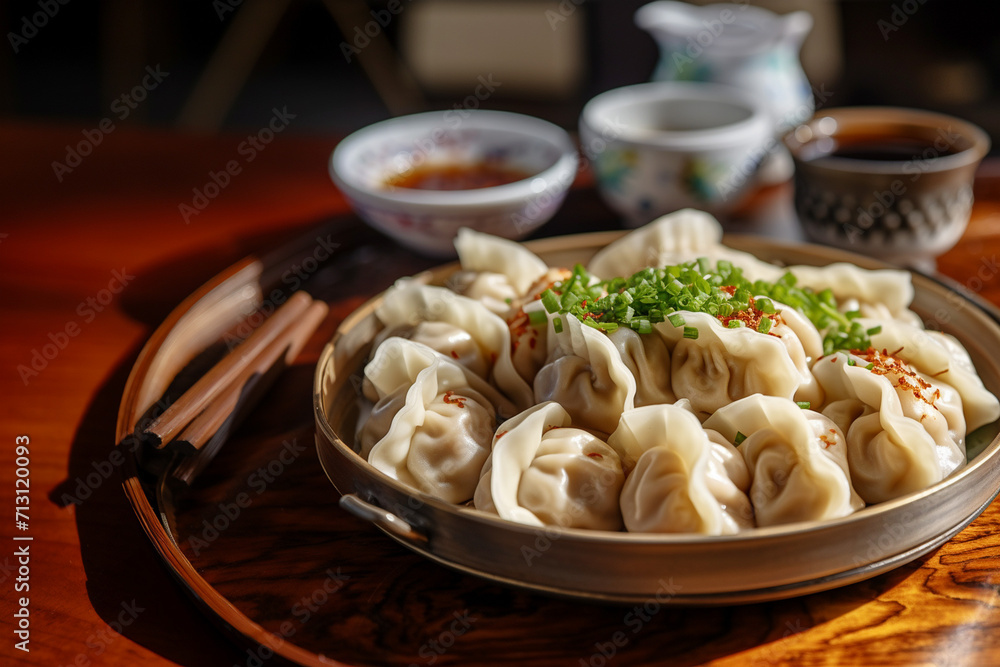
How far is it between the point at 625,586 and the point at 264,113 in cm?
530

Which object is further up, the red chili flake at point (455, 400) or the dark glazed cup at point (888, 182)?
the red chili flake at point (455, 400)

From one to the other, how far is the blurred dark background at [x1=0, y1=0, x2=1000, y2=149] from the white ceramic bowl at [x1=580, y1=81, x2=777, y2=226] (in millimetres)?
2167

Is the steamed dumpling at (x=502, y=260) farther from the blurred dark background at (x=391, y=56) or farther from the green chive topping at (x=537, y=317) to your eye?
the blurred dark background at (x=391, y=56)

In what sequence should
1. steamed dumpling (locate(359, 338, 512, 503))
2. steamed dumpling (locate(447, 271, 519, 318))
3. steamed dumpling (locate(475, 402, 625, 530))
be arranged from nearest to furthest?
1. steamed dumpling (locate(475, 402, 625, 530))
2. steamed dumpling (locate(359, 338, 512, 503))
3. steamed dumpling (locate(447, 271, 519, 318))

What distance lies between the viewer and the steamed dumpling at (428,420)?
4.95 ft

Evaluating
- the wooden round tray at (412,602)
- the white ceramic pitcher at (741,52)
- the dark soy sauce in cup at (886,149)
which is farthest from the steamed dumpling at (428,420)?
the white ceramic pitcher at (741,52)

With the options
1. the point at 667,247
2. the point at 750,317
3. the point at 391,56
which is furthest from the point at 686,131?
the point at 391,56

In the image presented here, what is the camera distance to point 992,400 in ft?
5.14

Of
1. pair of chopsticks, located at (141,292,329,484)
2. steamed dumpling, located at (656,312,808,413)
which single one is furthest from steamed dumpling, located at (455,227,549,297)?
steamed dumpling, located at (656,312,808,413)

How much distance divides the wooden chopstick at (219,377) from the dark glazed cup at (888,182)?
1.40 meters

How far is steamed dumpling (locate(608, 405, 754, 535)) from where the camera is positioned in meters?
1.30

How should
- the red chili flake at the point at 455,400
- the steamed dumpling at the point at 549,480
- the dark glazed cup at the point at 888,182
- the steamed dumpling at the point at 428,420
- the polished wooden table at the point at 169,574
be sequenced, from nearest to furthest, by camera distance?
the polished wooden table at the point at 169,574 → the steamed dumpling at the point at 549,480 → the steamed dumpling at the point at 428,420 → the red chili flake at the point at 455,400 → the dark glazed cup at the point at 888,182

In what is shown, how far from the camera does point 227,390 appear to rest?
5.87 feet

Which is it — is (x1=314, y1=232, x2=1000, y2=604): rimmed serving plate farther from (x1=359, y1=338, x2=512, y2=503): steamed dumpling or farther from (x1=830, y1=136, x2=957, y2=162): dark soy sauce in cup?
(x1=830, y1=136, x2=957, y2=162): dark soy sauce in cup
